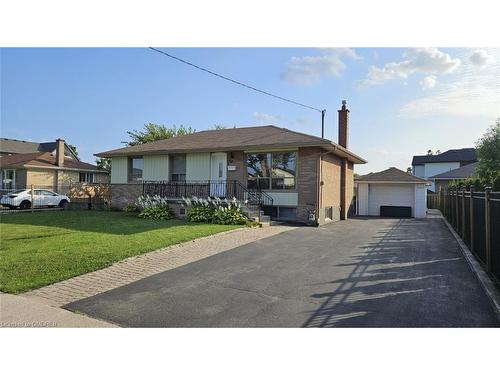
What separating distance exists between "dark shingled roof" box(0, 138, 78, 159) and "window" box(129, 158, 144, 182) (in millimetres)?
25766

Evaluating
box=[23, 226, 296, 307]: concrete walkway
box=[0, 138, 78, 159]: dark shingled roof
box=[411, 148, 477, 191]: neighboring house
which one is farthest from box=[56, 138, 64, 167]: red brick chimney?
box=[411, 148, 477, 191]: neighboring house

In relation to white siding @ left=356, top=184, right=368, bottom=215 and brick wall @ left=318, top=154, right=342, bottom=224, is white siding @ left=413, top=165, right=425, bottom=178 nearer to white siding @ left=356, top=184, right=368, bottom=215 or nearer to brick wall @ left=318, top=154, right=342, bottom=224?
white siding @ left=356, top=184, right=368, bottom=215

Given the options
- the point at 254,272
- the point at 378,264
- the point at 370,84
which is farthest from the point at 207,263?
the point at 370,84

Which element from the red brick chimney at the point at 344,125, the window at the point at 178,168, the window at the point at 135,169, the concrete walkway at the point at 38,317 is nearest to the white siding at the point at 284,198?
the window at the point at 178,168

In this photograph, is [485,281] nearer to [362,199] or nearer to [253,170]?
[253,170]

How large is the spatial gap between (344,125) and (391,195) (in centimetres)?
649

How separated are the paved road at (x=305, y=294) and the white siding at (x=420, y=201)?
1472 centimetres

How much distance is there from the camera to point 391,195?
77.0 ft

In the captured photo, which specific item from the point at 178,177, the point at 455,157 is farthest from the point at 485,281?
the point at 455,157

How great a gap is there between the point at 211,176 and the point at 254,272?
11.2 metres

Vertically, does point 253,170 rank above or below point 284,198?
above

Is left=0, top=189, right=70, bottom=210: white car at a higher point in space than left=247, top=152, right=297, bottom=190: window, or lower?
lower

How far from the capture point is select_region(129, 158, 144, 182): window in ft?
66.4

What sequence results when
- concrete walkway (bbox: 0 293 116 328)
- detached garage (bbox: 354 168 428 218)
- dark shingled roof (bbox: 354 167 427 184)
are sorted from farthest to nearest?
1. dark shingled roof (bbox: 354 167 427 184)
2. detached garage (bbox: 354 168 428 218)
3. concrete walkway (bbox: 0 293 116 328)
